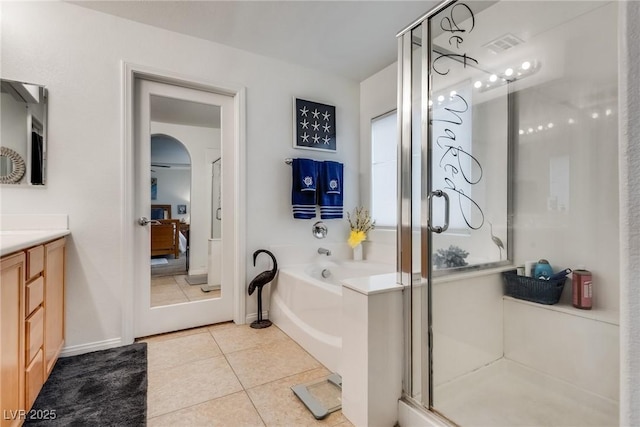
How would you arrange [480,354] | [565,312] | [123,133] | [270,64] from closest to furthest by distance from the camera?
[565,312]
[480,354]
[123,133]
[270,64]

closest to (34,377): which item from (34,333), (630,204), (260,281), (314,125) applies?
(34,333)

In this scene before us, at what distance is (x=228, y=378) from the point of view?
1704mm

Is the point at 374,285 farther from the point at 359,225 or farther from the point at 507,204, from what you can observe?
the point at 359,225

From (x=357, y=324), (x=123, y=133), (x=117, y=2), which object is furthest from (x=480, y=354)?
(x=117, y=2)

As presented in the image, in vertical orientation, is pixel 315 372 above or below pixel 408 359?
below

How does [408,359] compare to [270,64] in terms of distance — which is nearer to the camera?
[408,359]

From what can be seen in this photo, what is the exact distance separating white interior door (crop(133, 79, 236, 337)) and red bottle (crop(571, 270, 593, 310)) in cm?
227

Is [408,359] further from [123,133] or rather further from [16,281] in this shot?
[123,133]

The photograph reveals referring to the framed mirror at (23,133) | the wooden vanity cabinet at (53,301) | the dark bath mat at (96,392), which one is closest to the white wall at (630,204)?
the dark bath mat at (96,392)

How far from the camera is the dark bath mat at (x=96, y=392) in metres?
1.36

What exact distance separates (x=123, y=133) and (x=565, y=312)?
288cm

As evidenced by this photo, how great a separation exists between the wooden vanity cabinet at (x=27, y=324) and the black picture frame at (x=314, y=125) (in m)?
1.92

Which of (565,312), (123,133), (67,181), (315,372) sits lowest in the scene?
(315,372)

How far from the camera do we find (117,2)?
197cm
